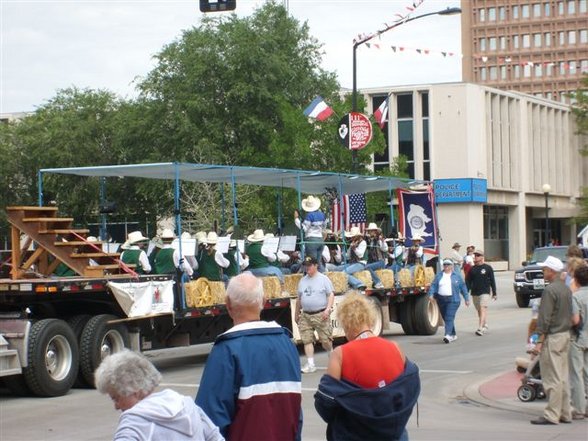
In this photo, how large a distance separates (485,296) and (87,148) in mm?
40641

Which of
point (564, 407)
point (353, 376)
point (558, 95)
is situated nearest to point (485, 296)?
point (564, 407)

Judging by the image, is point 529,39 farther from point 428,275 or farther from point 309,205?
point 309,205

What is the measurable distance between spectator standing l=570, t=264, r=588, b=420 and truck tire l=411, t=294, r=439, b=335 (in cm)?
1249

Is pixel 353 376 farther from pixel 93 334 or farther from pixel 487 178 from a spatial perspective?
pixel 487 178

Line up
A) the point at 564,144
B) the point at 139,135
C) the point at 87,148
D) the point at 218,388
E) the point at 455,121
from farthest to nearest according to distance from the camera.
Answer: the point at 564,144
the point at 455,121
the point at 87,148
the point at 139,135
the point at 218,388

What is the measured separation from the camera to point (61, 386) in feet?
52.9

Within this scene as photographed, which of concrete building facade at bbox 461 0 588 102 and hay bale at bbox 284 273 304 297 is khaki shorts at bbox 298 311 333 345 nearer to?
hay bale at bbox 284 273 304 297

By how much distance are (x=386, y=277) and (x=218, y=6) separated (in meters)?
7.84

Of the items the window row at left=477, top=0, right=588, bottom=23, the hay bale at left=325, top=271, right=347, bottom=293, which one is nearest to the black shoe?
the hay bale at left=325, top=271, right=347, bottom=293

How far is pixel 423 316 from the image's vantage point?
83.7 feet

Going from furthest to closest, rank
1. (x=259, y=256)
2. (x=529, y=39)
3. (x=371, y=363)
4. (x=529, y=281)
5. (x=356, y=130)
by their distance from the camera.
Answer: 1. (x=529, y=39)
2. (x=529, y=281)
3. (x=356, y=130)
4. (x=259, y=256)
5. (x=371, y=363)

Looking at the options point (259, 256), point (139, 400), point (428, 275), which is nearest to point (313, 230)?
point (259, 256)

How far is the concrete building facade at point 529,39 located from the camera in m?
145

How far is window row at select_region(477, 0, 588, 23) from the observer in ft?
475
